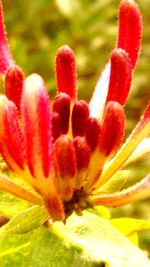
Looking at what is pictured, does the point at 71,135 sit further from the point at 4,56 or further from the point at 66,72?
the point at 4,56

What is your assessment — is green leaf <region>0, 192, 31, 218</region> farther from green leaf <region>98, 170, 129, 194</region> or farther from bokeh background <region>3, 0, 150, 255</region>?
bokeh background <region>3, 0, 150, 255</region>

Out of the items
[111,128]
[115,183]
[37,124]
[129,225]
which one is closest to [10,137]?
[37,124]

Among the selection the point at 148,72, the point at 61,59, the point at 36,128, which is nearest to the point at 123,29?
the point at 61,59

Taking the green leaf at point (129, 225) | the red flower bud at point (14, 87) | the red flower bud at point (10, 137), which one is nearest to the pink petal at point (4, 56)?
the red flower bud at point (14, 87)

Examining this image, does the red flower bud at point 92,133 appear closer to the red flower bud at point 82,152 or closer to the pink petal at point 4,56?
the red flower bud at point 82,152

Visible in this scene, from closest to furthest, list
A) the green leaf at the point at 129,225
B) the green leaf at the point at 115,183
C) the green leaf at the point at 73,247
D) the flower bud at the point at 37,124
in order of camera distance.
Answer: the flower bud at the point at 37,124 → the green leaf at the point at 73,247 → the green leaf at the point at 115,183 → the green leaf at the point at 129,225

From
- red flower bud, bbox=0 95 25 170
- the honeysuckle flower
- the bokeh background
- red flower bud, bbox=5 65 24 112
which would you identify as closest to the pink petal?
the honeysuckle flower
